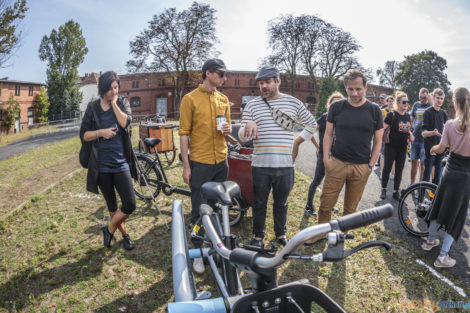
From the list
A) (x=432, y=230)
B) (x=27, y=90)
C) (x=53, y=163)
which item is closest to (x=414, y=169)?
(x=432, y=230)

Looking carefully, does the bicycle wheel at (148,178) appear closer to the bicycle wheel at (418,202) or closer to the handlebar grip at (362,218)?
the bicycle wheel at (418,202)

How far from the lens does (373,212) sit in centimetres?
102

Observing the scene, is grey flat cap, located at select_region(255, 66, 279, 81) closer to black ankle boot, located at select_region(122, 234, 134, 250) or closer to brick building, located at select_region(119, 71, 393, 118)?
black ankle boot, located at select_region(122, 234, 134, 250)

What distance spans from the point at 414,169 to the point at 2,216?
8.40 metres

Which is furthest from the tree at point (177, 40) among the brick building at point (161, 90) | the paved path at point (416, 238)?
the paved path at point (416, 238)

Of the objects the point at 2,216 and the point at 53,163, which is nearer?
the point at 2,216

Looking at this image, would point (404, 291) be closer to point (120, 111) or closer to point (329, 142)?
point (329, 142)

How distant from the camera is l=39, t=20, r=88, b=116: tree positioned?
50.1 m

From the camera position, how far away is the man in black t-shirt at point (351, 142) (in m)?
3.47

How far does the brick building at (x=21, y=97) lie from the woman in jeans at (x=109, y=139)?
53.1 m

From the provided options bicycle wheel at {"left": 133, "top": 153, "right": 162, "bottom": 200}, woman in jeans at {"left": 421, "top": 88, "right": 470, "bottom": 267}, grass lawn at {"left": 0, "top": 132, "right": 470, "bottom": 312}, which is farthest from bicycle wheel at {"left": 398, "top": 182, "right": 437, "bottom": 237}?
bicycle wheel at {"left": 133, "top": 153, "right": 162, "bottom": 200}

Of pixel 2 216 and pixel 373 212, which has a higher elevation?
pixel 373 212

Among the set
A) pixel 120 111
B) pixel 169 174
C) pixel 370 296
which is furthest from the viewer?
pixel 169 174

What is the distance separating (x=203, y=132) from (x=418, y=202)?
359 cm
